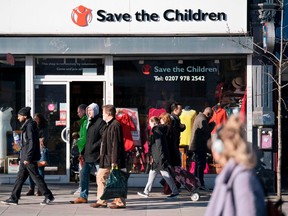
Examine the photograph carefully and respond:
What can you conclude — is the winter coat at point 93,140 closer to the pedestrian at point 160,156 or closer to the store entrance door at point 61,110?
the pedestrian at point 160,156

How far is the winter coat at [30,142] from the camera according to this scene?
12.6m

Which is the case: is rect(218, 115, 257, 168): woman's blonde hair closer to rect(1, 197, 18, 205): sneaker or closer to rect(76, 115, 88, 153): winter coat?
rect(1, 197, 18, 205): sneaker

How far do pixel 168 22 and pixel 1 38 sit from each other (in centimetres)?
345

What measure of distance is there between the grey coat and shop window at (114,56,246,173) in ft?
32.3

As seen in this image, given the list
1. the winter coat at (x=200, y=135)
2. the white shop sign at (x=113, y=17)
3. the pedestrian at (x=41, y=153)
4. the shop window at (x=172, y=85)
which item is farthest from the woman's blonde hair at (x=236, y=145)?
the shop window at (x=172, y=85)

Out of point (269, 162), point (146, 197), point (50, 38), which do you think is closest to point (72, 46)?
point (50, 38)

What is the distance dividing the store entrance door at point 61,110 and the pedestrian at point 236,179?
10.0 meters

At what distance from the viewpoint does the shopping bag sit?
12.1 metres

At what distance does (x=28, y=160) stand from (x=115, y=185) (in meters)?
1.63

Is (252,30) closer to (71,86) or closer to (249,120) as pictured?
(249,120)

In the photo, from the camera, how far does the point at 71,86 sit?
15.6m

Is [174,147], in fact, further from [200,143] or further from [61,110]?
[61,110]

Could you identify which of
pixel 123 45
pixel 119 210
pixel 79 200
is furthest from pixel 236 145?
pixel 123 45

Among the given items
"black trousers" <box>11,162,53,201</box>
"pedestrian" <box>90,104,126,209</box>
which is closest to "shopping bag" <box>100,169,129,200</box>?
"pedestrian" <box>90,104,126,209</box>
